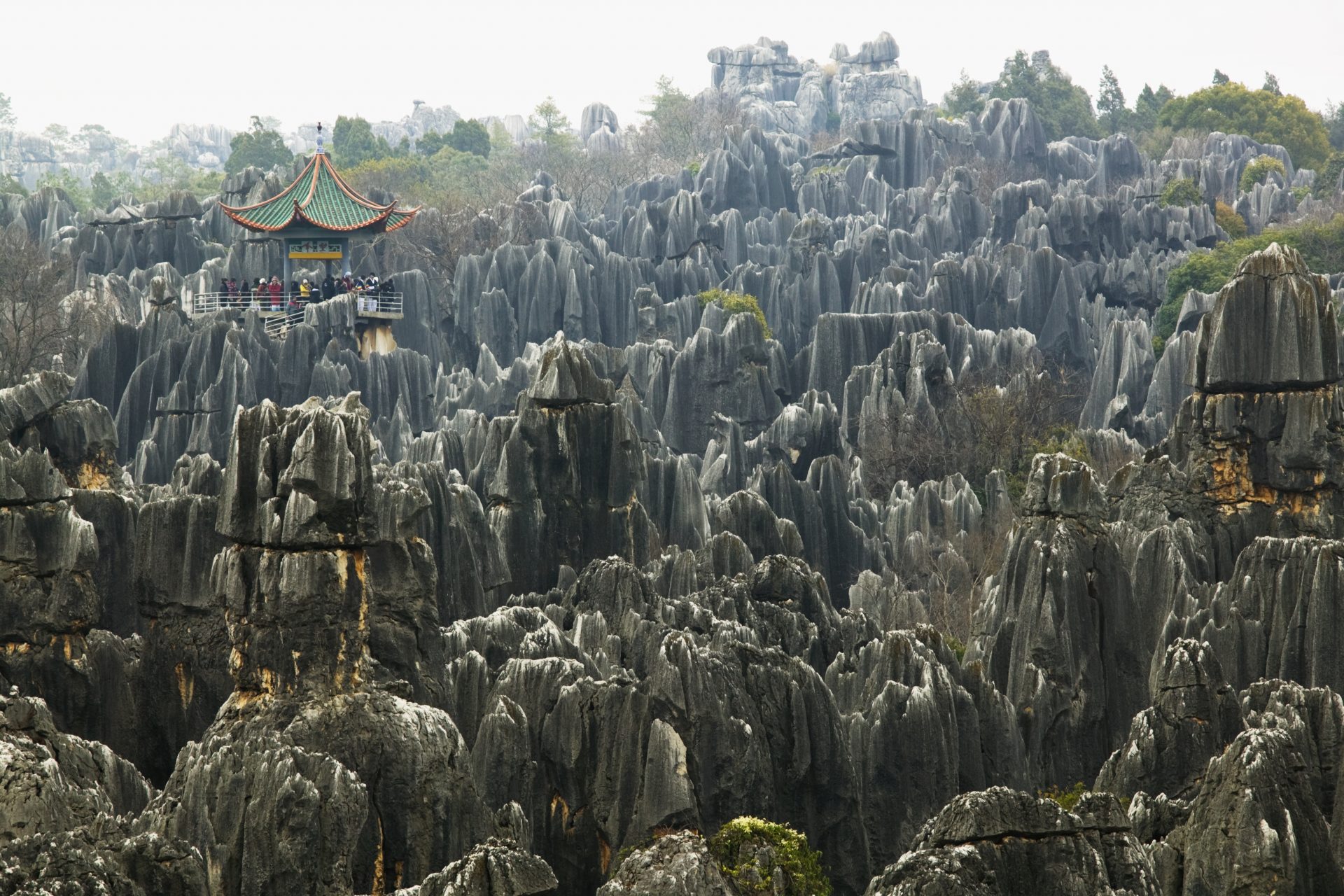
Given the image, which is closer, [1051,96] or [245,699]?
[245,699]

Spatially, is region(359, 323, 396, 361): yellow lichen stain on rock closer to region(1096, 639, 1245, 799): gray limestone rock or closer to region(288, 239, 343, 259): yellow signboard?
region(288, 239, 343, 259): yellow signboard

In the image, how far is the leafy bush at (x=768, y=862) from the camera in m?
18.2

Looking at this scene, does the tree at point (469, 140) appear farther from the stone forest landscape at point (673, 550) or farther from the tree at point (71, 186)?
the stone forest landscape at point (673, 550)

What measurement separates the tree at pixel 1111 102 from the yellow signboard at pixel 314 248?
6317 centimetres

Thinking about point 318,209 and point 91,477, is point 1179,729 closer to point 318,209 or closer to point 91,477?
point 91,477

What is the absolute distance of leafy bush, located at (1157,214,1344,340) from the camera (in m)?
68.1

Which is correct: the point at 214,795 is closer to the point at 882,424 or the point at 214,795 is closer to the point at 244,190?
the point at 882,424

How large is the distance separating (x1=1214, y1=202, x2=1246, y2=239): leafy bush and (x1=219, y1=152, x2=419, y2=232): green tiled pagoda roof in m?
36.3

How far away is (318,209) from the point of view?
218 ft

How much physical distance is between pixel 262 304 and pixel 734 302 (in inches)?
668

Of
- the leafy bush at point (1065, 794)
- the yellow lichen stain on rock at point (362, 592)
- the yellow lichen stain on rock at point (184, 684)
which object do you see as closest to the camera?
the yellow lichen stain on rock at point (362, 592)

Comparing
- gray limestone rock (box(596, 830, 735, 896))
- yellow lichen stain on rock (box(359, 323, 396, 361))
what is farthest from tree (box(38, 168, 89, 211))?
gray limestone rock (box(596, 830, 735, 896))

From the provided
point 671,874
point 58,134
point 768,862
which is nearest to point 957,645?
point 768,862

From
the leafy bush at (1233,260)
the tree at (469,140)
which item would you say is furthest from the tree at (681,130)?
the leafy bush at (1233,260)
